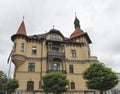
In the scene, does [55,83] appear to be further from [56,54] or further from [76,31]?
[76,31]

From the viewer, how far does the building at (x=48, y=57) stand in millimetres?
34031

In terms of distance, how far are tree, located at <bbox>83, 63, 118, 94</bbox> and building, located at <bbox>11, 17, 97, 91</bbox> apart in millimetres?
10839

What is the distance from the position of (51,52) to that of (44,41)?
3238mm

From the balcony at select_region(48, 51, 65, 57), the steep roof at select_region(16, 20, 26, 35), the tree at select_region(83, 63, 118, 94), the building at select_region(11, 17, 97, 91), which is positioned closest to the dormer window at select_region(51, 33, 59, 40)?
the building at select_region(11, 17, 97, 91)

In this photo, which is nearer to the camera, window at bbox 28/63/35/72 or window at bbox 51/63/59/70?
window at bbox 28/63/35/72

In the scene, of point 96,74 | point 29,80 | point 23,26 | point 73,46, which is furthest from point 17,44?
point 96,74

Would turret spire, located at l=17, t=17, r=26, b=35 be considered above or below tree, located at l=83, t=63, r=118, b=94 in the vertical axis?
above

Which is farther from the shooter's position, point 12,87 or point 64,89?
point 12,87

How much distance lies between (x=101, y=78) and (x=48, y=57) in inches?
584

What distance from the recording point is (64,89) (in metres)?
25.1

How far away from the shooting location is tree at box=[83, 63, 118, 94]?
25.1 m

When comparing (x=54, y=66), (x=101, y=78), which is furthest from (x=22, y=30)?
(x=101, y=78)

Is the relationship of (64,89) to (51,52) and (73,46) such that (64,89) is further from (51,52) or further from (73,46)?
(73,46)

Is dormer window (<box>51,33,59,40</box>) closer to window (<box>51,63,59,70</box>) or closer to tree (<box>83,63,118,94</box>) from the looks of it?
window (<box>51,63,59,70</box>)
